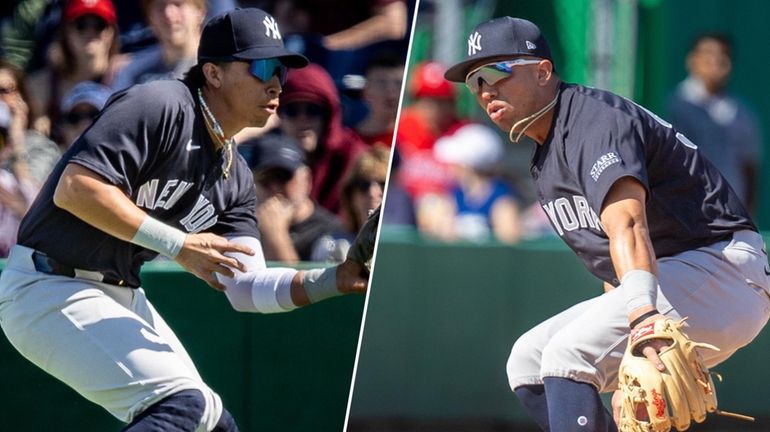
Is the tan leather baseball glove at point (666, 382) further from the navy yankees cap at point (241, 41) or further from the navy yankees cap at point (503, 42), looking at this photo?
the navy yankees cap at point (241, 41)

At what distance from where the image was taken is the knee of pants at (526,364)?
562cm

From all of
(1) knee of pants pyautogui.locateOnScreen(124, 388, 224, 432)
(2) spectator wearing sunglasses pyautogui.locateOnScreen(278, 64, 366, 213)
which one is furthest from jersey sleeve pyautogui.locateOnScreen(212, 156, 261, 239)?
(2) spectator wearing sunglasses pyautogui.locateOnScreen(278, 64, 366, 213)

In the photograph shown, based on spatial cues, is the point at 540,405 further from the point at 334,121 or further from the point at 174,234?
the point at 334,121

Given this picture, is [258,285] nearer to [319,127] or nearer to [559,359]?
[559,359]

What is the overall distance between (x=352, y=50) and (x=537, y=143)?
275 centimetres

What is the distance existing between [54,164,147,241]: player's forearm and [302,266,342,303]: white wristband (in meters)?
0.98

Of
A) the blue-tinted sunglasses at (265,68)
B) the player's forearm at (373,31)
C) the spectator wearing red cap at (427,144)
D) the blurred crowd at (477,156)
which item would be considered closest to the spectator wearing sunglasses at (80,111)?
the player's forearm at (373,31)

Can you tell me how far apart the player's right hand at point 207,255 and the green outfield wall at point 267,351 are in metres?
2.00

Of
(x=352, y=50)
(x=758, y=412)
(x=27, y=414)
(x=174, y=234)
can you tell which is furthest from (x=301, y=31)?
(x=758, y=412)

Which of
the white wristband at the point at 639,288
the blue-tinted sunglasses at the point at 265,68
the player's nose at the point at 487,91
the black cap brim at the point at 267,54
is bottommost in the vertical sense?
the white wristband at the point at 639,288

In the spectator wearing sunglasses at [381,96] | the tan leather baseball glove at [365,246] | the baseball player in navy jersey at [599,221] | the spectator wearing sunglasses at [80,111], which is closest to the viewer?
the baseball player in navy jersey at [599,221]

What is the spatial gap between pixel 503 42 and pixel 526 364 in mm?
1261

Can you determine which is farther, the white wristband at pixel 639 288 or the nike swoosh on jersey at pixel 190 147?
the nike swoosh on jersey at pixel 190 147

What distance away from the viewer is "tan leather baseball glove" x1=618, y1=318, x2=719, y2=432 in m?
4.94
